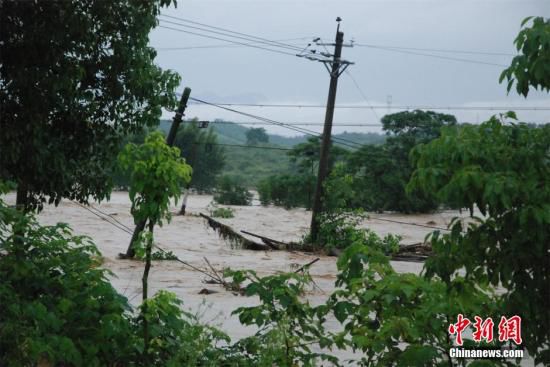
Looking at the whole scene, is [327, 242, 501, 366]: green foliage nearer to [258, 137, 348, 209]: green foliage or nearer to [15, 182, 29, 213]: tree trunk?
[15, 182, 29, 213]: tree trunk

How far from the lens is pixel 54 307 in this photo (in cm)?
404

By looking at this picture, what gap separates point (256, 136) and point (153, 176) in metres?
80.0

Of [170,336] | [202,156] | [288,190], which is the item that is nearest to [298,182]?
[288,190]

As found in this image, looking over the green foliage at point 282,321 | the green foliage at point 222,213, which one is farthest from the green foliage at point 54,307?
the green foliage at point 222,213

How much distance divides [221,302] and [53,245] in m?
9.57

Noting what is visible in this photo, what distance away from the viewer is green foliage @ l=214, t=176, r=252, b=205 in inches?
1895

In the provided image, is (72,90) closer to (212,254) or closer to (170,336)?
(170,336)

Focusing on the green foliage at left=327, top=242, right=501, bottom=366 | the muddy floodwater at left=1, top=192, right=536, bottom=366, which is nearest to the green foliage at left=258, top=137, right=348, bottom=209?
the muddy floodwater at left=1, top=192, right=536, bottom=366

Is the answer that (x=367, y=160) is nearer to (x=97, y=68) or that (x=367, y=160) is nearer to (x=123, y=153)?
(x=97, y=68)

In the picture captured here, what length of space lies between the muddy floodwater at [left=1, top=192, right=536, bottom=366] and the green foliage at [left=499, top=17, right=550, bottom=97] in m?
1.58

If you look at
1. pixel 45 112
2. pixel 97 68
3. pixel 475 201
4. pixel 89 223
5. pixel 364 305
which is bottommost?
pixel 89 223

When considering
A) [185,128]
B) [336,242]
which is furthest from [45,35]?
[185,128]

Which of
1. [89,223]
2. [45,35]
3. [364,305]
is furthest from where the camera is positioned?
[89,223]

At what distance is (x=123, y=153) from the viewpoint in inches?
165
